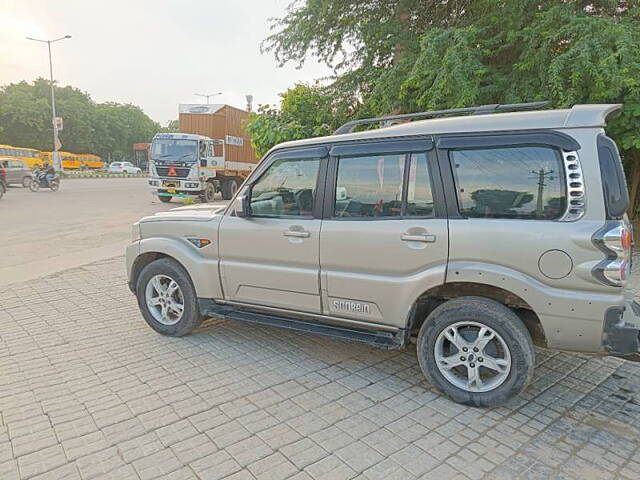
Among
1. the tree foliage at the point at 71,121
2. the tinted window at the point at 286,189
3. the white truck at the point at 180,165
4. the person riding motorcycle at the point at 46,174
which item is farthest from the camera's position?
the tree foliage at the point at 71,121

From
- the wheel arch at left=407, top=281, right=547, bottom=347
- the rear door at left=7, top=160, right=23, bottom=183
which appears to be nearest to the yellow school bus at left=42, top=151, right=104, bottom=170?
the rear door at left=7, top=160, right=23, bottom=183

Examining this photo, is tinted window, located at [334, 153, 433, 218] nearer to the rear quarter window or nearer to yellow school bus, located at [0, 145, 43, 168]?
the rear quarter window

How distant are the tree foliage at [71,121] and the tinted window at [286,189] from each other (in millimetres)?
55464

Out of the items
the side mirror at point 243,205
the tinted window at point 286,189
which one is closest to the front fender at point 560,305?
the tinted window at point 286,189

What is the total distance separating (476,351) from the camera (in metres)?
2.97

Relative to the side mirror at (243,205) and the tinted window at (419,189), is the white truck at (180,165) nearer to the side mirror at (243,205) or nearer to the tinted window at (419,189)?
the side mirror at (243,205)

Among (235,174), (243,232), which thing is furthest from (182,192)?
(243,232)

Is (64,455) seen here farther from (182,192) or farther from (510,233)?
(182,192)

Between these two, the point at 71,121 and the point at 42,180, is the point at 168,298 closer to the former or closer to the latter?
the point at 42,180

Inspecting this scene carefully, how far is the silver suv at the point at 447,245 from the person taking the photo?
8.63ft

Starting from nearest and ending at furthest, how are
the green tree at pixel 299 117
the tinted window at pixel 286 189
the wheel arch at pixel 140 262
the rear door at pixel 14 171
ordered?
1. the tinted window at pixel 286 189
2. the wheel arch at pixel 140 262
3. the green tree at pixel 299 117
4. the rear door at pixel 14 171

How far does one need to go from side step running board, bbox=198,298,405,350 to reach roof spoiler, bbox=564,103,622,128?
1811 millimetres

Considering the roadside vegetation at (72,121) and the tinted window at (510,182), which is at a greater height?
the roadside vegetation at (72,121)

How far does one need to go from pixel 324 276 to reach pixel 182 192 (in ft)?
46.0
